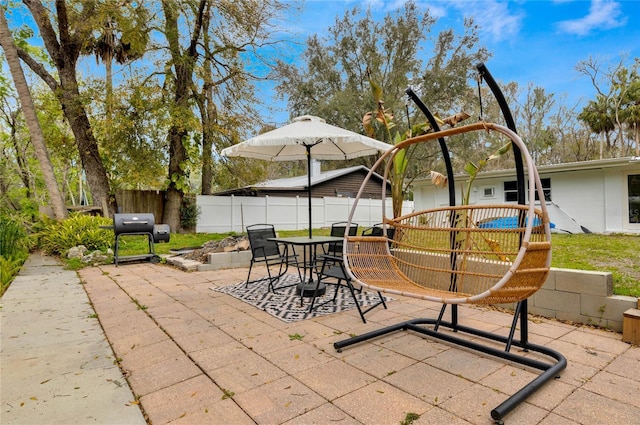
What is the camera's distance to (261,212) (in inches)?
546

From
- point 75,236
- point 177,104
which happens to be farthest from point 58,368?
point 177,104

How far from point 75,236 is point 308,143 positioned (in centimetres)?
600

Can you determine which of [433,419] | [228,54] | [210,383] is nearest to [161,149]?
[228,54]

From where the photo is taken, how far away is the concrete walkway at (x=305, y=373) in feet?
5.84

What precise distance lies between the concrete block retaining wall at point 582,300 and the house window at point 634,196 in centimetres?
→ 987

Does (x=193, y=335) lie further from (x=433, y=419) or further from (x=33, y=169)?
(x=33, y=169)

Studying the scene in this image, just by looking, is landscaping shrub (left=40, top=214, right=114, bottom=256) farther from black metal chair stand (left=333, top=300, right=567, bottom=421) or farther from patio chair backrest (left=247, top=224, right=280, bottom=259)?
black metal chair stand (left=333, top=300, right=567, bottom=421)

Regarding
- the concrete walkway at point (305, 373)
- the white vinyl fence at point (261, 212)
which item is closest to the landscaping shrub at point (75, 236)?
the concrete walkway at point (305, 373)

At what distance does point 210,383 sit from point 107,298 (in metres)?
2.77

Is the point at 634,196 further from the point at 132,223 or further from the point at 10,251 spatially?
the point at 10,251

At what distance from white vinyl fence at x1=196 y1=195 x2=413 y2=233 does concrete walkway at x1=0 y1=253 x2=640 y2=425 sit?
9.18 m

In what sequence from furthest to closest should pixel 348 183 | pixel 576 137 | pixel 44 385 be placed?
pixel 576 137 → pixel 348 183 → pixel 44 385

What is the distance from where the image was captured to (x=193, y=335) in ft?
9.63

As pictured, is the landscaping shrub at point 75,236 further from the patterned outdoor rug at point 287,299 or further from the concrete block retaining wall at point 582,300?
the concrete block retaining wall at point 582,300
